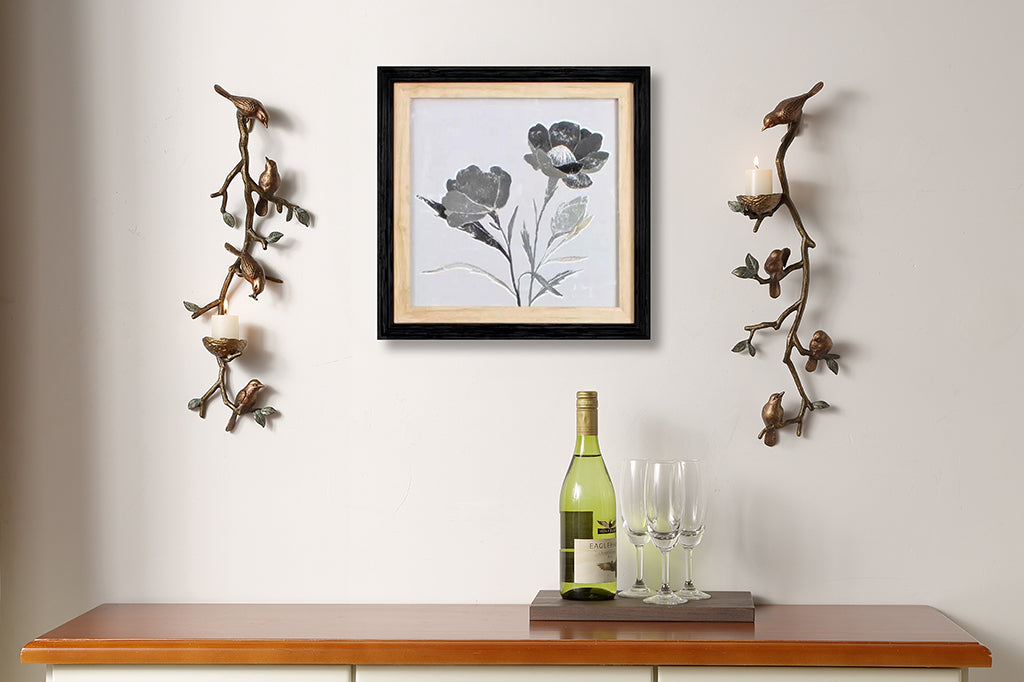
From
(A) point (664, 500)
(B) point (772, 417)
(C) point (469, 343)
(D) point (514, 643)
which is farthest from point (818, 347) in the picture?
(D) point (514, 643)

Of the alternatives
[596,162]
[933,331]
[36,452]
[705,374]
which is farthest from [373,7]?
[933,331]

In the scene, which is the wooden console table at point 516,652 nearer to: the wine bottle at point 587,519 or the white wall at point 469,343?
the wine bottle at point 587,519

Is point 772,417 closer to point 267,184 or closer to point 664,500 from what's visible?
point 664,500

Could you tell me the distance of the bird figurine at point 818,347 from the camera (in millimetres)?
1606

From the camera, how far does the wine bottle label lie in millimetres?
1502

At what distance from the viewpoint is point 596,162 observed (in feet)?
5.39

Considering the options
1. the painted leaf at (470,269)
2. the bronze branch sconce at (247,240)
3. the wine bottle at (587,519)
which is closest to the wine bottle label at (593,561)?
the wine bottle at (587,519)

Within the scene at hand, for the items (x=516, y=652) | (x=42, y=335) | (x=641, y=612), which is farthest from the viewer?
(x=42, y=335)

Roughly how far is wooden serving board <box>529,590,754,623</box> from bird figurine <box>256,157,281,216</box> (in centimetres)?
79

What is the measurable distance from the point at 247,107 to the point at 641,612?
1.03 meters

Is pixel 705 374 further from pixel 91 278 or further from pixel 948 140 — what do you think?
pixel 91 278

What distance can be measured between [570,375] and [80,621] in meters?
0.87

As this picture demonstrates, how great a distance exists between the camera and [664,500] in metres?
1.51

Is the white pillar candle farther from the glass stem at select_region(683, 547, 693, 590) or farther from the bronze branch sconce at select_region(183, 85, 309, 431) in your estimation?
the glass stem at select_region(683, 547, 693, 590)
